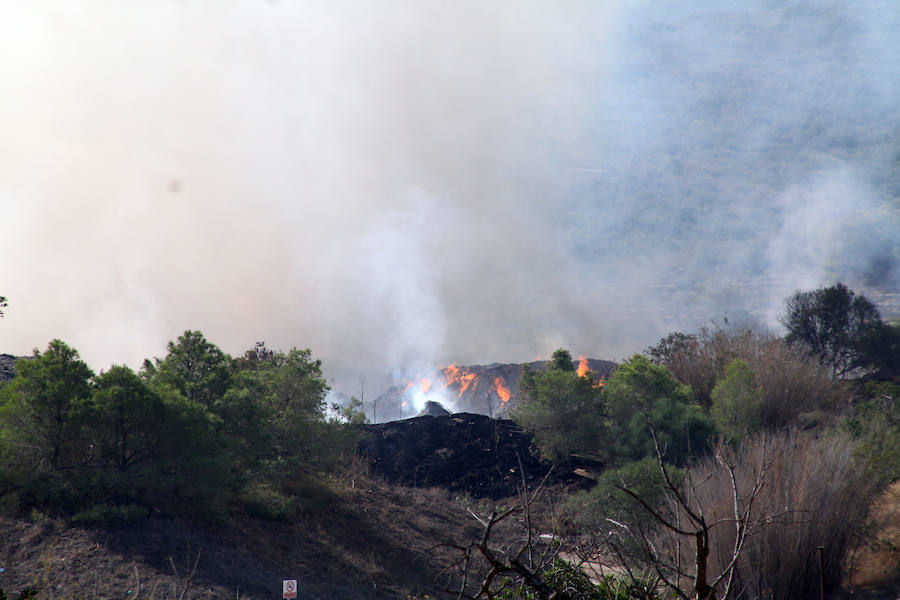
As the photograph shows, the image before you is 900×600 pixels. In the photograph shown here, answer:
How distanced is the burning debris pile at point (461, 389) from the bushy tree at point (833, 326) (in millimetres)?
27381

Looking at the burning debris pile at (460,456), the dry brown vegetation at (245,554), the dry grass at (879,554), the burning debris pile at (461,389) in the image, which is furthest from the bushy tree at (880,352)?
the dry grass at (879,554)

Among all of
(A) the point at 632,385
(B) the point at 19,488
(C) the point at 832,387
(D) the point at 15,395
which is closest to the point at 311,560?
(B) the point at 19,488

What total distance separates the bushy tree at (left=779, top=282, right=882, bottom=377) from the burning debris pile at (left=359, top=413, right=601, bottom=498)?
2596 centimetres

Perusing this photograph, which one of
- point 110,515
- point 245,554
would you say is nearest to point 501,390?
point 245,554

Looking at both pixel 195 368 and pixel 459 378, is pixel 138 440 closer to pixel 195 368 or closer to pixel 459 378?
pixel 195 368

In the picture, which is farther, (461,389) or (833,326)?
(461,389)

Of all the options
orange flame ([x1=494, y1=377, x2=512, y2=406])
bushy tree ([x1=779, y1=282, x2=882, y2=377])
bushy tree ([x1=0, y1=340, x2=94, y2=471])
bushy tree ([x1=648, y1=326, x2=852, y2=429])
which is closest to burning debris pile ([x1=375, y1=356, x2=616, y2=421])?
orange flame ([x1=494, y1=377, x2=512, y2=406])

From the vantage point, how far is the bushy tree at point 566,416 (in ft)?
104

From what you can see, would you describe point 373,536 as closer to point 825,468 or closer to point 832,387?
point 825,468

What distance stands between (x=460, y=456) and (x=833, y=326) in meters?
33.1

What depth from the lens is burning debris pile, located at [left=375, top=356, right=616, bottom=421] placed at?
85062mm

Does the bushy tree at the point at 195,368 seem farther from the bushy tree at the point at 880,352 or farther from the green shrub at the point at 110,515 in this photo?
the bushy tree at the point at 880,352

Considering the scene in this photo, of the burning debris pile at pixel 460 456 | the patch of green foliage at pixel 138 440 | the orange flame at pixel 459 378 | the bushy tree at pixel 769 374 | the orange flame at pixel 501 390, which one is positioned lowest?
the patch of green foliage at pixel 138 440

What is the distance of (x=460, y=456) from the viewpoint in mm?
34000
